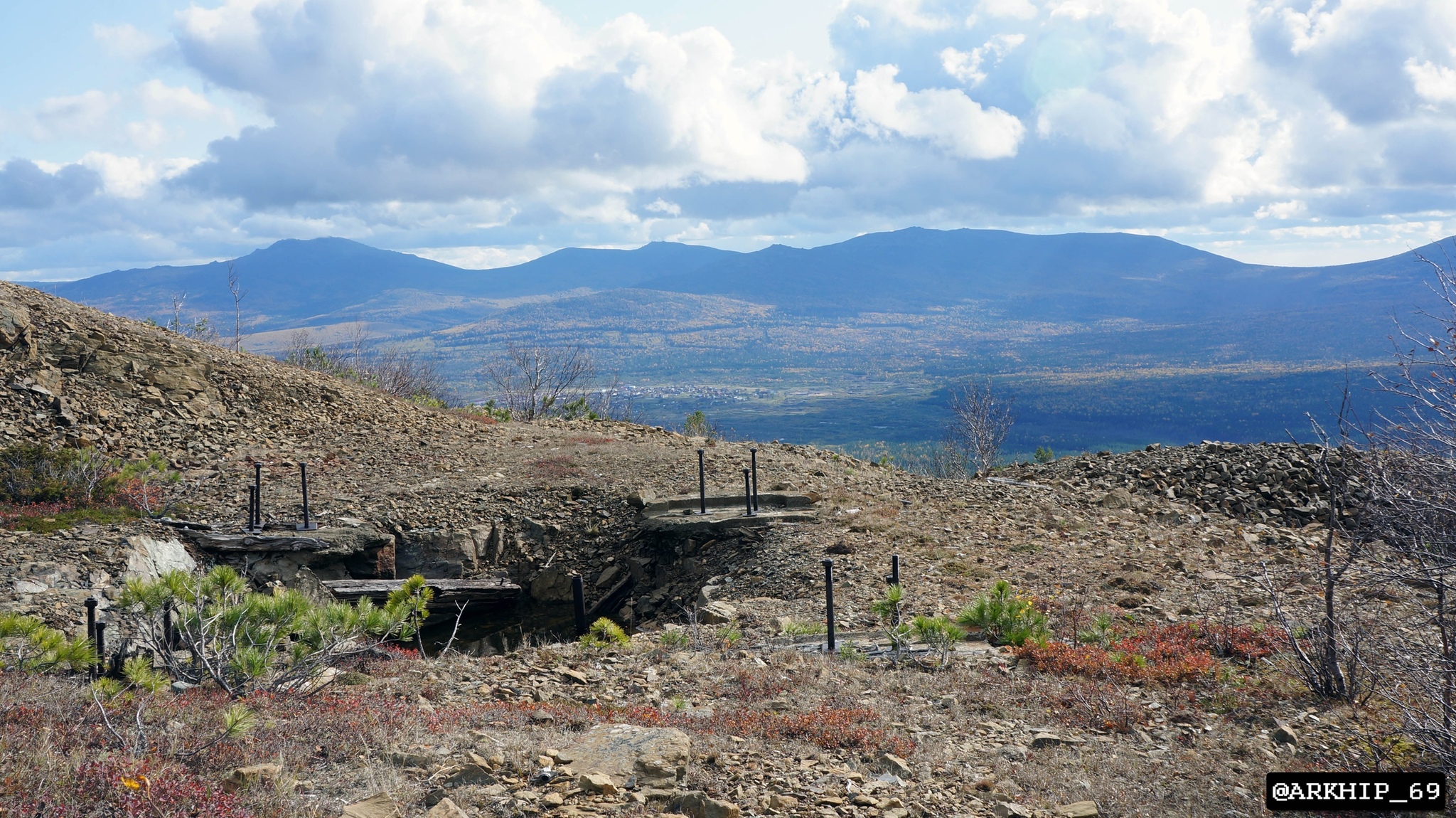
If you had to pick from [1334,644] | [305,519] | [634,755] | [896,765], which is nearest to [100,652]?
[634,755]

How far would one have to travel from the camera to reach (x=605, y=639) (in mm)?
9125

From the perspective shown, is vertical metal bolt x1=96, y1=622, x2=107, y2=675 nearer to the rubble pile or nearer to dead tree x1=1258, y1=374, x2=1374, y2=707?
dead tree x1=1258, y1=374, x2=1374, y2=707

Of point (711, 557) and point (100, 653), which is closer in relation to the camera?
point (100, 653)

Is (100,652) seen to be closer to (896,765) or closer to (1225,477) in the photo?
(896,765)

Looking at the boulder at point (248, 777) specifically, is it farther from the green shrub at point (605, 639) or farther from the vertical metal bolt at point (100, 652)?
the green shrub at point (605, 639)

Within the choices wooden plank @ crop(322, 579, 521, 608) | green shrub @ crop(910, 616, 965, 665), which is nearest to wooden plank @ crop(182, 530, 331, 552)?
wooden plank @ crop(322, 579, 521, 608)

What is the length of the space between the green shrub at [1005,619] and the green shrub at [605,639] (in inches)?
147

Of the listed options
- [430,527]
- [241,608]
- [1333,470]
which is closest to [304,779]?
[241,608]

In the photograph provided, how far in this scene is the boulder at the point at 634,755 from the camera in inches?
195

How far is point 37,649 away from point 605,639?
497cm

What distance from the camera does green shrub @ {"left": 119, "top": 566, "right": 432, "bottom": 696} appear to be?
6.07 meters

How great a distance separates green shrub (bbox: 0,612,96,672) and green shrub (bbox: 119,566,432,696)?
0.53 meters

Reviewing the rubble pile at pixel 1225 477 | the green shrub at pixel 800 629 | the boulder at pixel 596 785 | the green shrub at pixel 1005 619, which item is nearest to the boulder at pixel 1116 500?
the rubble pile at pixel 1225 477

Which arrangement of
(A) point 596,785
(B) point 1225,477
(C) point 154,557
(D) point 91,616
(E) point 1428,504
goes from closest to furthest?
1. (A) point 596,785
2. (E) point 1428,504
3. (D) point 91,616
4. (C) point 154,557
5. (B) point 1225,477
